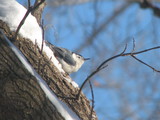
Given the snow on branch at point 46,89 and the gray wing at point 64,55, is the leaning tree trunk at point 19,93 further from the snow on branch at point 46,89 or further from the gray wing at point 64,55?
the gray wing at point 64,55

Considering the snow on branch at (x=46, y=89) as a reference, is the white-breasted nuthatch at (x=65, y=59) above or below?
above

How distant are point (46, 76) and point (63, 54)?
49.8 inches

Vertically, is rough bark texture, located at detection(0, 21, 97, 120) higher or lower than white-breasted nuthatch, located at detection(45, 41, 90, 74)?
lower

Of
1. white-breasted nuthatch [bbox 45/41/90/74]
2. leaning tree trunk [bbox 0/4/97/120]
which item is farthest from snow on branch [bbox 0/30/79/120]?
white-breasted nuthatch [bbox 45/41/90/74]

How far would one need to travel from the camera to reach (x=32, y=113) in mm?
1718

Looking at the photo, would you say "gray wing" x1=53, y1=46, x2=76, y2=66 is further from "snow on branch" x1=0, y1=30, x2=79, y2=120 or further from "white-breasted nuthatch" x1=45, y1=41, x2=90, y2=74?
"snow on branch" x1=0, y1=30, x2=79, y2=120

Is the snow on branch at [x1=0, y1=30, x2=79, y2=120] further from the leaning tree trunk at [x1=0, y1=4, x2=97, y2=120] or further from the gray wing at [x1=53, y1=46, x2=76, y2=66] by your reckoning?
the gray wing at [x1=53, y1=46, x2=76, y2=66]

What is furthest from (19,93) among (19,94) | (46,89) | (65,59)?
(65,59)

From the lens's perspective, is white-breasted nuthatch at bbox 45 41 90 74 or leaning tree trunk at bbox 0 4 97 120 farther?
white-breasted nuthatch at bbox 45 41 90 74

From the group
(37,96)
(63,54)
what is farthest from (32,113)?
(63,54)

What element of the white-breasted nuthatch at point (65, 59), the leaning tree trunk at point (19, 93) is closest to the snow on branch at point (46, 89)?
the leaning tree trunk at point (19, 93)

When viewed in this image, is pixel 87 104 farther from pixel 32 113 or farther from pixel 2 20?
pixel 2 20

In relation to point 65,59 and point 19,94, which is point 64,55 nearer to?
point 65,59

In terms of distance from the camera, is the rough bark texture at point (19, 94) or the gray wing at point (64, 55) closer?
the rough bark texture at point (19, 94)
